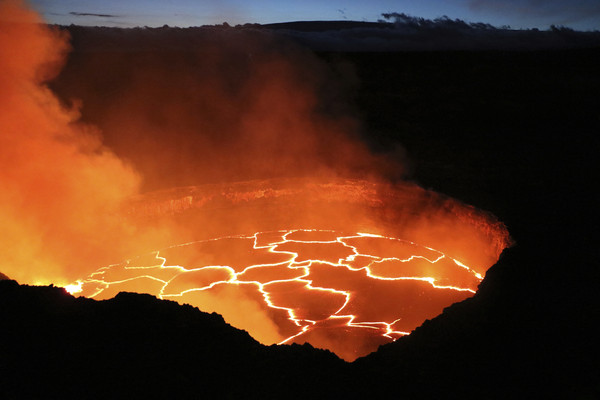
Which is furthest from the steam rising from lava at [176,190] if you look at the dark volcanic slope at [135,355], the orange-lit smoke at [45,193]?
the dark volcanic slope at [135,355]

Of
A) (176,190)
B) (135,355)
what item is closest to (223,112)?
(176,190)

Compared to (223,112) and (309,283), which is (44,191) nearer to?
(309,283)

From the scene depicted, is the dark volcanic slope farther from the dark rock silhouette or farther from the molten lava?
the molten lava

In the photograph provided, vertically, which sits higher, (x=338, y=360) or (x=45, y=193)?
(x=45, y=193)

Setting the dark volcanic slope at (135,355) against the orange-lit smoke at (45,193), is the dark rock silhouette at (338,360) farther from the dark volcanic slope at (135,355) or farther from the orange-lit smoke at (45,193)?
the orange-lit smoke at (45,193)

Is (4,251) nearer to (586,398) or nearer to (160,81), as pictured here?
(586,398)

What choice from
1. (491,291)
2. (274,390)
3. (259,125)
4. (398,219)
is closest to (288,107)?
(259,125)
